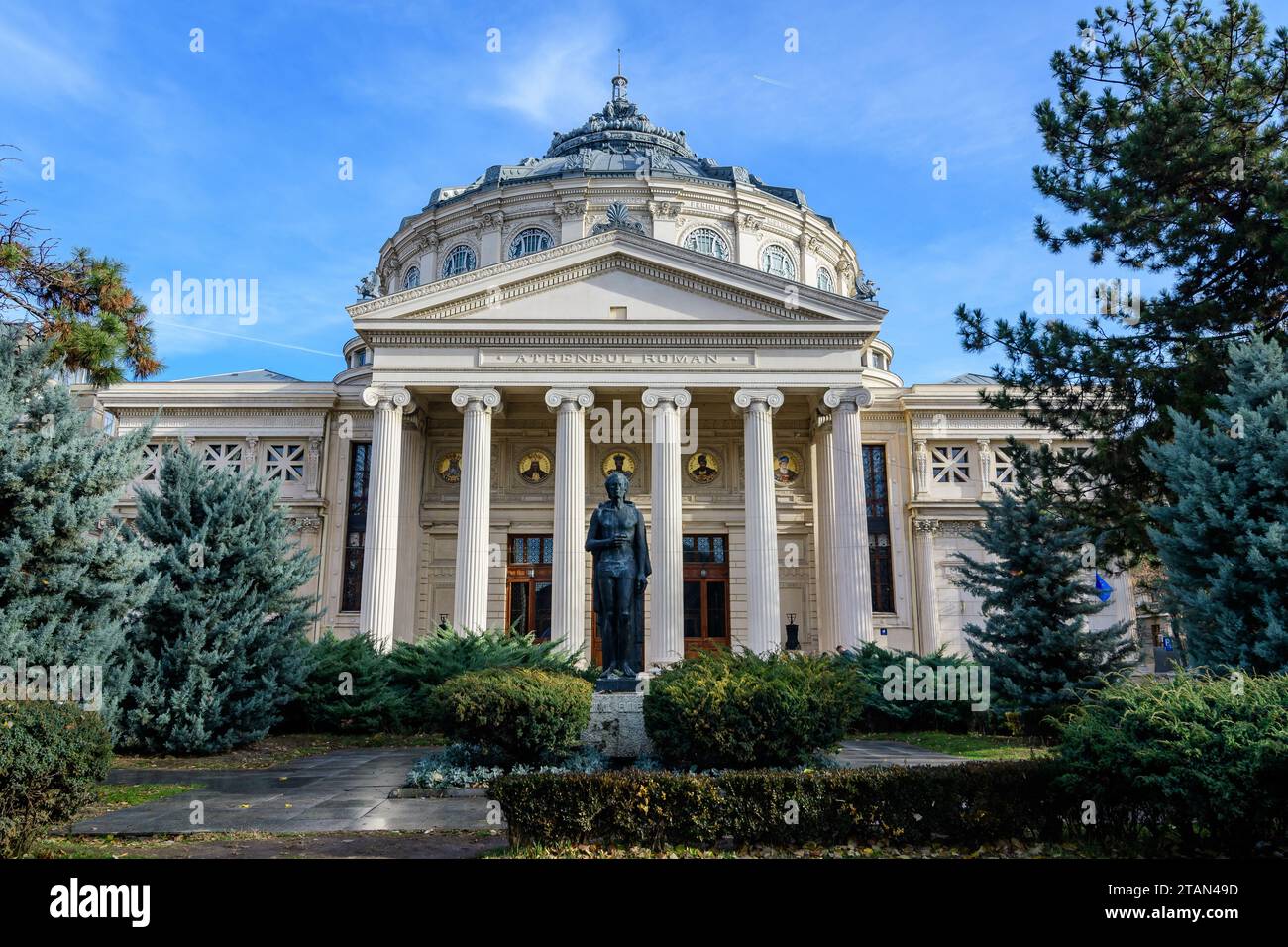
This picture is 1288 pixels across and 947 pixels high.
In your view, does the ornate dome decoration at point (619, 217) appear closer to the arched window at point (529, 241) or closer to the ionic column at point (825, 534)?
the arched window at point (529, 241)

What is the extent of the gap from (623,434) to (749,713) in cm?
2078

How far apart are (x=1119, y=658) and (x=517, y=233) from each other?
95.4 feet

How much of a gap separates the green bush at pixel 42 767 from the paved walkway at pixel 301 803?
1.34 meters

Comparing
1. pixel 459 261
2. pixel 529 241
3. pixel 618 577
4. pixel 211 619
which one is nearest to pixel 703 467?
pixel 529 241

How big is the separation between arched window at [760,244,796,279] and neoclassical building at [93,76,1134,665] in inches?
4.0

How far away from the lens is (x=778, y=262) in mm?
39750

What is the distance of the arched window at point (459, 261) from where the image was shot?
3928cm

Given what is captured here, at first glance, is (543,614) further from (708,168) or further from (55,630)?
(708,168)

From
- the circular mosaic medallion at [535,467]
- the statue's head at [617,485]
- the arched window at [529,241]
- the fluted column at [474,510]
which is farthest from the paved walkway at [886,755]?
the arched window at [529,241]

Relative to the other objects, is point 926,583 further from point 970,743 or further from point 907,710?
point 970,743

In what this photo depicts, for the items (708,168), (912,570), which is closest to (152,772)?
(912,570)

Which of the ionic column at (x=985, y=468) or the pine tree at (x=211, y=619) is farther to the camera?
the ionic column at (x=985, y=468)

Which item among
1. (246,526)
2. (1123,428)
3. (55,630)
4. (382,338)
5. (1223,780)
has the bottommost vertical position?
(1223,780)

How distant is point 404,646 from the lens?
69.9 feet
